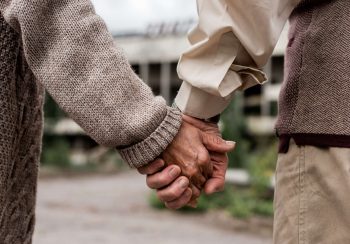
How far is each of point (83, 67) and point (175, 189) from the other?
48cm

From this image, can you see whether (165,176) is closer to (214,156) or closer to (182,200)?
(182,200)

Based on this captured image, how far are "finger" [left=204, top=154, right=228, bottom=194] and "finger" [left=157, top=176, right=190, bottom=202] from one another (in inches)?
5.1

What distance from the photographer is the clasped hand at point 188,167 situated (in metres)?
2.10

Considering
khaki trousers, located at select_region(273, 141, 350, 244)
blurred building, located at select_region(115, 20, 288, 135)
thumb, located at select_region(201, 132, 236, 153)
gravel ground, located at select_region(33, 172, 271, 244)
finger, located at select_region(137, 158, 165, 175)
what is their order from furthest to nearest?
blurred building, located at select_region(115, 20, 288, 135), gravel ground, located at select_region(33, 172, 271, 244), thumb, located at select_region(201, 132, 236, 153), finger, located at select_region(137, 158, 165, 175), khaki trousers, located at select_region(273, 141, 350, 244)

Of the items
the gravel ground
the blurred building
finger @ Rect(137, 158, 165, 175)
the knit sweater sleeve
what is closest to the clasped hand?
finger @ Rect(137, 158, 165, 175)

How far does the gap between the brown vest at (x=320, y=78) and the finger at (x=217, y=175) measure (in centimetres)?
25

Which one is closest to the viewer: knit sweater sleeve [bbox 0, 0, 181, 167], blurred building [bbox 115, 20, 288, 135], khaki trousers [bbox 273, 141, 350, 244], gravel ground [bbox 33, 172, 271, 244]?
knit sweater sleeve [bbox 0, 0, 181, 167]

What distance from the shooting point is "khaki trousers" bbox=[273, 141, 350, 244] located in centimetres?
194

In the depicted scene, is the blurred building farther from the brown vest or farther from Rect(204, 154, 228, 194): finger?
the brown vest

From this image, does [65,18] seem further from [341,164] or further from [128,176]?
[128,176]

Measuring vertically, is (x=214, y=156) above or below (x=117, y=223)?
above

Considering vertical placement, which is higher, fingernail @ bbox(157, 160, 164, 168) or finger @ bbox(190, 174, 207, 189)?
fingernail @ bbox(157, 160, 164, 168)

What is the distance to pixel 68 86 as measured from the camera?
6.11 ft

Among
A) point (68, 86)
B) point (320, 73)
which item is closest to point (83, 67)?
point (68, 86)
